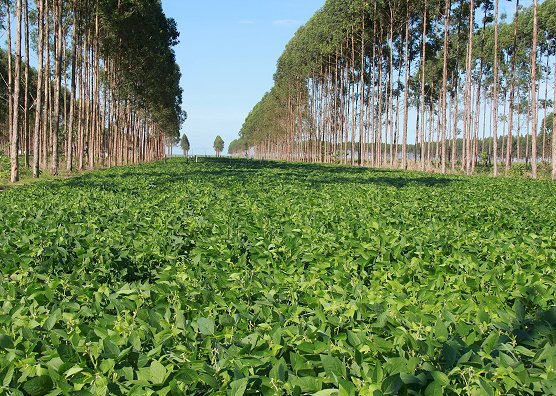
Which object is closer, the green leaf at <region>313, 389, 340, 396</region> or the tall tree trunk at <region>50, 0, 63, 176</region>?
the green leaf at <region>313, 389, 340, 396</region>

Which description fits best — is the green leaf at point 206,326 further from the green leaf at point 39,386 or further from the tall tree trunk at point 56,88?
the tall tree trunk at point 56,88

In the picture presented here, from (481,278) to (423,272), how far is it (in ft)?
1.52

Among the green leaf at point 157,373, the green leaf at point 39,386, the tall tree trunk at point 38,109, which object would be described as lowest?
the green leaf at point 39,386

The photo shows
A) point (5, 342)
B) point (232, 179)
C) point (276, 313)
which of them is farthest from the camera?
point (232, 179)

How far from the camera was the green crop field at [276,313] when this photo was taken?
1.87 meters

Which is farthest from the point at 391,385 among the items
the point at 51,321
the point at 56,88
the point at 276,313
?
the point at 56,88

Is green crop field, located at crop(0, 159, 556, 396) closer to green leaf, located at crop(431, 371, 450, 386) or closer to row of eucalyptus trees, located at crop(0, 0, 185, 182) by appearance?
green leaf, located at crop(431, 371, 450, 386)

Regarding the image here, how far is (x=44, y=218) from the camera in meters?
6.20

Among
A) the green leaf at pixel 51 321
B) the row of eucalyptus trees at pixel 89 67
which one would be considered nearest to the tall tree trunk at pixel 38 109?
the row of eucalyptus trees at pixel 89 67

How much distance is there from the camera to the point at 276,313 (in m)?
2.58

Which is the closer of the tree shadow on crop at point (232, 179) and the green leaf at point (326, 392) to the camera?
the green leaf at point (326, 392)

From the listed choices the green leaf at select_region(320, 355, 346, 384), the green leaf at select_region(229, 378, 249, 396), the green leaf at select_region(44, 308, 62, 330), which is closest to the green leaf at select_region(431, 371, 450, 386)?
the green leaf at select_region(320, 355, 346, 384)

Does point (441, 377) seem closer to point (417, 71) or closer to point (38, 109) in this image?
point (38, 109)

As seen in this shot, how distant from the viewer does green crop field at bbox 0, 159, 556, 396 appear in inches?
73.7
